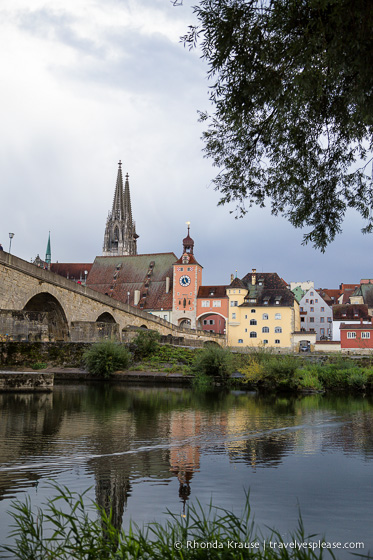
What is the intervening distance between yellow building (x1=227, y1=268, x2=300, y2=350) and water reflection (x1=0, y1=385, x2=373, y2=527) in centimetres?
6645

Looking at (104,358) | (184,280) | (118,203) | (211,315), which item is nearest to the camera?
(104,358)

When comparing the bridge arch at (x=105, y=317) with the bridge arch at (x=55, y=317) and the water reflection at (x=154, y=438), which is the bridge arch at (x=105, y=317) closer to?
the bridge arch at (x=55, y=317)

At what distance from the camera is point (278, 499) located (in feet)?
17.0

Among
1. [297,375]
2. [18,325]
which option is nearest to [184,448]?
[297,375]

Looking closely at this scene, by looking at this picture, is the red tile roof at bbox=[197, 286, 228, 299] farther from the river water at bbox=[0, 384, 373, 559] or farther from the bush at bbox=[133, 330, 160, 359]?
the river water at bbox=[0, 384, 373, 559]

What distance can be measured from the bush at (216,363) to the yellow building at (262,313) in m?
57.0

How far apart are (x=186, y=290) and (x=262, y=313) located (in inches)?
491

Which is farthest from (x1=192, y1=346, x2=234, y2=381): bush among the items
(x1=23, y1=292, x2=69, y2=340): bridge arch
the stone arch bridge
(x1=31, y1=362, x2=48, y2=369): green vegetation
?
(x1=23, y1=292, x2=69, y2=340): bridge arch

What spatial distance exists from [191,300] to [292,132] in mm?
77612

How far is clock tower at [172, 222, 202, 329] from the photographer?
282ft

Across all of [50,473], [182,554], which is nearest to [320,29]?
[182,554]

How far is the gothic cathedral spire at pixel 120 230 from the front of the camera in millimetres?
128875

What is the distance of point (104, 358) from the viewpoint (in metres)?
24.9

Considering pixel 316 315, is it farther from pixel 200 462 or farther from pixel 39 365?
pixel 200 462
